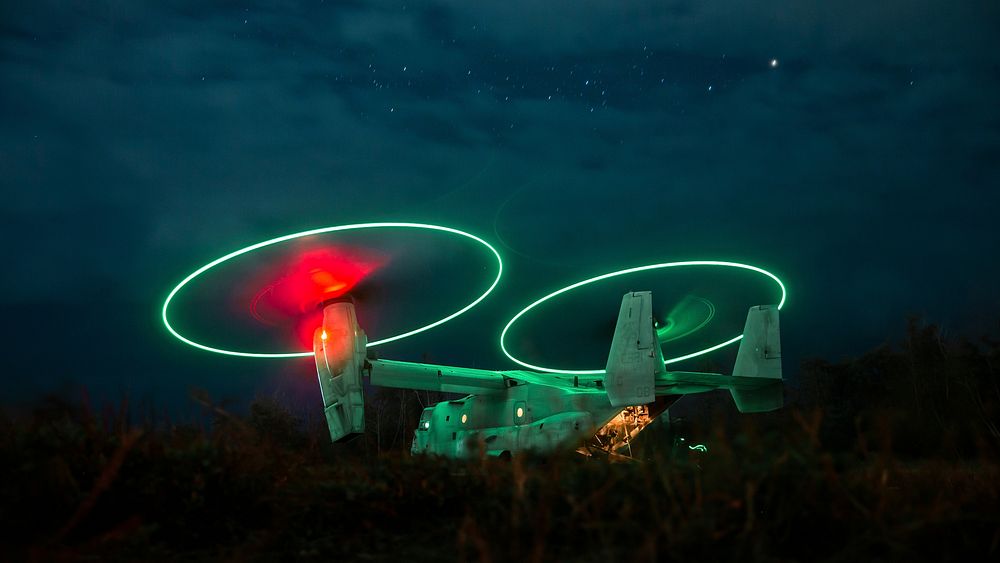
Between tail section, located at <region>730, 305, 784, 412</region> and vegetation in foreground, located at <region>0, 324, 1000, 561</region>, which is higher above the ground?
tail section, located at <region>730, 305, 784, 412</region>

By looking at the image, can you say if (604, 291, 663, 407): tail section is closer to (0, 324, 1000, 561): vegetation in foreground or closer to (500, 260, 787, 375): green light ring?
(500, 260, 787, 375): green light ring

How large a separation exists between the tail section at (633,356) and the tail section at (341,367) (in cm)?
656

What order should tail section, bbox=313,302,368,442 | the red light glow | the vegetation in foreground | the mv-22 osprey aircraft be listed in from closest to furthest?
the vegetation in foreground, the red light glow, the mv-22 osprey aircraft, tail section, bbox=313,302,368,442

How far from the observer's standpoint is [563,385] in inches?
777

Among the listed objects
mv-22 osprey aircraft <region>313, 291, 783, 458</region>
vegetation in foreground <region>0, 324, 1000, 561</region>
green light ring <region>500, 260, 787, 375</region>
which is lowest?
vegetation in foreground <region>0, 324, 1000, 561</region>

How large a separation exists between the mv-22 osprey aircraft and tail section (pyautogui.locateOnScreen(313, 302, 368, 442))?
1.0 inches

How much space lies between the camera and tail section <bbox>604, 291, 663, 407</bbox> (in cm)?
1609

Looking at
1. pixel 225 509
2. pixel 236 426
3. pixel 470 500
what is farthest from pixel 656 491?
pixel 236 426

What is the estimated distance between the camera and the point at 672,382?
17281mm

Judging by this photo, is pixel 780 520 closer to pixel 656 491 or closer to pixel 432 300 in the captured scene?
pixel 656 491

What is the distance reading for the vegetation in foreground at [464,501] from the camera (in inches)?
178

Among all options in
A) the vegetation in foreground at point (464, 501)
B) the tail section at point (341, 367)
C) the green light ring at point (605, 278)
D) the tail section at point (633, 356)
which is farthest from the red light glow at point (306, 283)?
the vegetation in foreground at point (464, 501)

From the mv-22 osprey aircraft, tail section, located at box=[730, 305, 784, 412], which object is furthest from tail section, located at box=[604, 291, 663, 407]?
tail section, located at box=[730, 305, 784, 412]

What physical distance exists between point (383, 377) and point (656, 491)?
14040 mm
